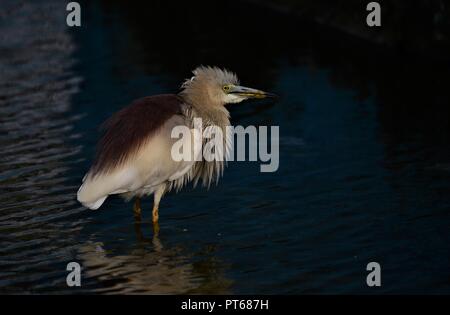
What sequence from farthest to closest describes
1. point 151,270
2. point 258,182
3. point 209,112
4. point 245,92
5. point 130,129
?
point 258,182 → point 245,92 → point 209,112 → point 130,129 → point 151,270

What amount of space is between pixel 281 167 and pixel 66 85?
7.21 meters

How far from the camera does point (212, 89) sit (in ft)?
35.7

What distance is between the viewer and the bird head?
35.6ft

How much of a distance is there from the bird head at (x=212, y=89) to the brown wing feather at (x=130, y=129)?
0.48m

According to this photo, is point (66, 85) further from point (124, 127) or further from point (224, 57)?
point (124, 127)

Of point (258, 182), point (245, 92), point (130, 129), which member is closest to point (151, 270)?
point (130, 129)

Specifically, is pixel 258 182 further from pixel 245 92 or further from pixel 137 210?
pixel 137 210

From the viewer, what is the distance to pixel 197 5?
95.9 feet

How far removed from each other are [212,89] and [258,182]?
1.74 metres

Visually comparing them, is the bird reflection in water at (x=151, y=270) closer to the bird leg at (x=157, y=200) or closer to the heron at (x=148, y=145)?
the bird leg at (x=157, y=200)

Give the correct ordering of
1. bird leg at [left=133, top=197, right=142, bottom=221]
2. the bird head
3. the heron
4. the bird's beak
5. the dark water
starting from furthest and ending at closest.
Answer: the bird's beak → the bird head → bird leg at [left=133, top=197, right=142, bottom=221] → the heron → the dark water

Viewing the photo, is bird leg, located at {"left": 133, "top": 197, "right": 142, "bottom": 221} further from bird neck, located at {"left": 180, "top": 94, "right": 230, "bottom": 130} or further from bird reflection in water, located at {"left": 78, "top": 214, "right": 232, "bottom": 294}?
bird neck, located at {"left": 180, "top": 94, "right": 230, "bottom": 130}

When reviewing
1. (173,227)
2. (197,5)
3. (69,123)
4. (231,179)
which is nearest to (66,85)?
(69,123)

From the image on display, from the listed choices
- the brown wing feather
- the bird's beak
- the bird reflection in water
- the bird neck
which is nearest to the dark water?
the bird reflection in water
